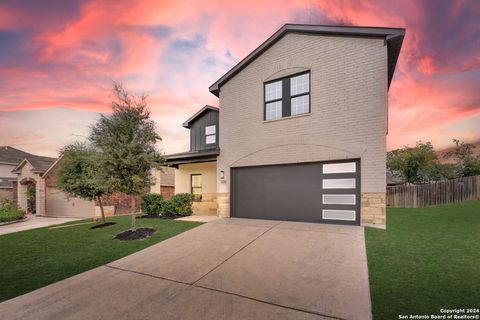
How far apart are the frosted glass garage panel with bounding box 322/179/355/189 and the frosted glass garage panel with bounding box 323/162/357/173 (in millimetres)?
367

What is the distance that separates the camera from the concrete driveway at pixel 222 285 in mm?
3309

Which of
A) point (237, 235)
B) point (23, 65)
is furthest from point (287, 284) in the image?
point (23, 65)

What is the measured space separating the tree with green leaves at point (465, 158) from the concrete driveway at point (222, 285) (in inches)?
1287

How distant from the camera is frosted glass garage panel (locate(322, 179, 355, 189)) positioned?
8.46 metres

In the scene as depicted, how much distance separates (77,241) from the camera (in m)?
7.82

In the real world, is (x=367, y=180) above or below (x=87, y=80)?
below

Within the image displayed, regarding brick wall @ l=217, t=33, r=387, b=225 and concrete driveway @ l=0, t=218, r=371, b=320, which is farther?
brick wall @ l=217, t=33, r=387, b=225

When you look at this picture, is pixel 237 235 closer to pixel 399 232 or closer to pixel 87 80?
pixel 399 232

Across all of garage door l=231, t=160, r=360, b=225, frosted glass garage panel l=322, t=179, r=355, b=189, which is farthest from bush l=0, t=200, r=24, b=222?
frosted glass garage panel l=322, t=179, r=355, b=189

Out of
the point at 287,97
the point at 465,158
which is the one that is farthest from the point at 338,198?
the point at 465,158

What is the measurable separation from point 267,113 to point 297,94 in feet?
5.17

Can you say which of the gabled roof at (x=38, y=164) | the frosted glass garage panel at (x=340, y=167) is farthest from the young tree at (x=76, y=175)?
the gabled roof at (x=38, y=164)

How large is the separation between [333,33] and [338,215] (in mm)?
7344

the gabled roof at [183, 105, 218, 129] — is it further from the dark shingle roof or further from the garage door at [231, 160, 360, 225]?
the dark shingle roof
